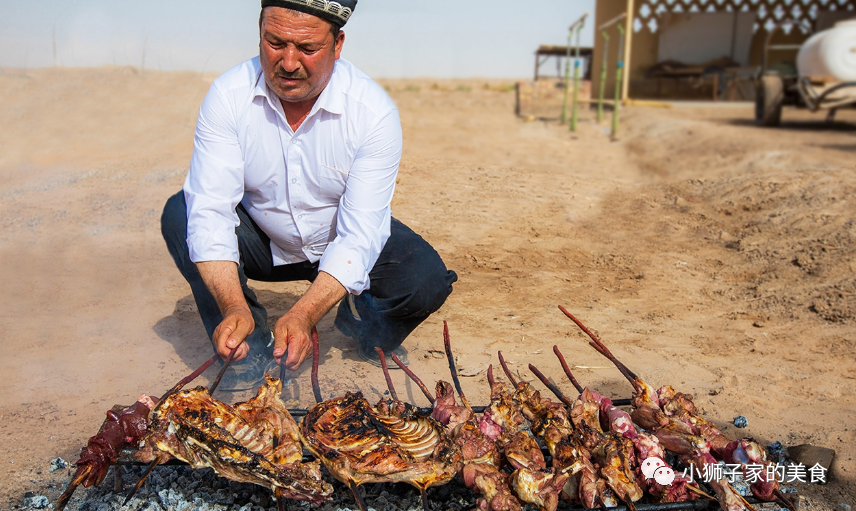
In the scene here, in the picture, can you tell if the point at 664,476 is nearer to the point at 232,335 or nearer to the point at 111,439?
the point at 232,335

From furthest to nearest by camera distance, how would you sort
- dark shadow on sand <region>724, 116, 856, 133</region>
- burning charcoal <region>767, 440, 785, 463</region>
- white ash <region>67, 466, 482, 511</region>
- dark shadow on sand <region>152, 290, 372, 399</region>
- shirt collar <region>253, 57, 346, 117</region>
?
dark shadow on sand <region>724, 116, 856, 133</region>
dark shadow on sand <region>152, 290, 372, 399</region>
shirt collar <region>253, 57, 346, 117</region>
burning charcoal <region>767, 440, 785, 463</region>
white ash <region>67, 466, 482, 511</region>

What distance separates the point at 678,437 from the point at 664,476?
8.8 inches

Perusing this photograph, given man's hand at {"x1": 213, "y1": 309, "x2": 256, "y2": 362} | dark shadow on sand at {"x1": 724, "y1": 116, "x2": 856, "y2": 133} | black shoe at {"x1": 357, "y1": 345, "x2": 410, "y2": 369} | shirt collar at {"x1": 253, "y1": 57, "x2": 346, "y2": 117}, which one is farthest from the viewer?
dark shadow on sand at {"x1": 724, "y1": 116, "x2": 856, "y2": 133}

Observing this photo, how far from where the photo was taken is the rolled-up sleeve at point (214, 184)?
2.49m

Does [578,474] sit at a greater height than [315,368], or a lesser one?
lesser

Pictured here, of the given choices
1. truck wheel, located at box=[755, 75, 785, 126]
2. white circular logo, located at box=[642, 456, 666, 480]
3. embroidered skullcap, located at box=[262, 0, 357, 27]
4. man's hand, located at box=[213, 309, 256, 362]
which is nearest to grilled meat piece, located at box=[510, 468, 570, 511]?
white circular logo, located at box=[642, 456, 666, 480]

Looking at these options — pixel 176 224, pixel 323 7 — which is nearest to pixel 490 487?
pixel 323 7

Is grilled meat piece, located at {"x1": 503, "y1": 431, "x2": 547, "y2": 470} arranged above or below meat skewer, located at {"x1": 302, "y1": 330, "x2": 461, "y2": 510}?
below

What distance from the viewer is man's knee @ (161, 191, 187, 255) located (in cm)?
292

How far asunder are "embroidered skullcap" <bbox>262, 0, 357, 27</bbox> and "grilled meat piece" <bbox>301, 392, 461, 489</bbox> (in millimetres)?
1469

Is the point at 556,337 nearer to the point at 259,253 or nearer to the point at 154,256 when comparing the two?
the point at 259,253

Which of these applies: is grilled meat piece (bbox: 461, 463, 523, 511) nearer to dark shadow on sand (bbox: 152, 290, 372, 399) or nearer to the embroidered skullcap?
dark shadow on sand (bbox: 152, 290, 372, 399)

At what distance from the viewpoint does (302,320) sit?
2.25 m

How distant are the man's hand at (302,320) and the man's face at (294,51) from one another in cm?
78
